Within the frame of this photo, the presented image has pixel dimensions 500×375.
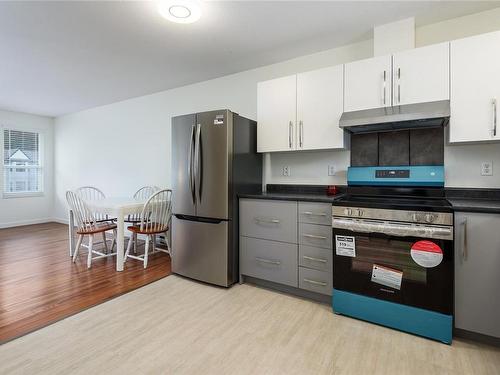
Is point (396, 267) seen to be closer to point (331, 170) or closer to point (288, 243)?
point (288, 243)

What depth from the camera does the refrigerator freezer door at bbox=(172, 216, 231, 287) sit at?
2664mm

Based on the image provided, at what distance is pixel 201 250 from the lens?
2.80m

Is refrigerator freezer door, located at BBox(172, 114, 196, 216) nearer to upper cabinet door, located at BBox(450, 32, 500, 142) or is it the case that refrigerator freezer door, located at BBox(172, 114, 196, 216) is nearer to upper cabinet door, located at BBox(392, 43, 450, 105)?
upper cabinet door, located at BBox(392, 43, 450, 105)

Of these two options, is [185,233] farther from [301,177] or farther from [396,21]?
[396,21]

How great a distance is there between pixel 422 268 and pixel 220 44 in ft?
8.74

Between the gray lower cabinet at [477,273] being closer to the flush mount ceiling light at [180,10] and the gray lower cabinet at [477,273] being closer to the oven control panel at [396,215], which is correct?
the oven control panel at [396,215]

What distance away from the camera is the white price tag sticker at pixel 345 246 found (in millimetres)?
2053

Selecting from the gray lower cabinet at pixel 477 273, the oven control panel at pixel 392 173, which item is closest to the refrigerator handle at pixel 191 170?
the oven control panel at pixel 392 173

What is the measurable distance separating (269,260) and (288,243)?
269 millimetres

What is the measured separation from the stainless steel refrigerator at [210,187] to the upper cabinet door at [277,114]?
150 mm

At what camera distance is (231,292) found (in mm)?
2600

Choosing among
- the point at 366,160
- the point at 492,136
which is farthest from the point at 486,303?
the point at 366,160

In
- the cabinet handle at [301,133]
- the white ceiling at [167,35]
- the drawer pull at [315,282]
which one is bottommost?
Result: the drawer pull at [315,282]

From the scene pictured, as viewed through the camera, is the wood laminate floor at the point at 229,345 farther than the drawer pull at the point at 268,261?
No
